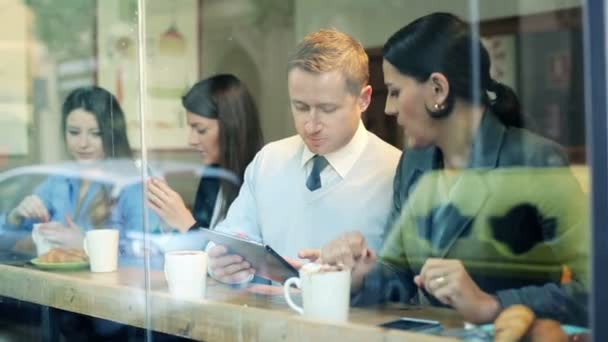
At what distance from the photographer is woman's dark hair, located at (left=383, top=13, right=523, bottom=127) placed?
127cm

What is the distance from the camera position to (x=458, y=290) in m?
1.25

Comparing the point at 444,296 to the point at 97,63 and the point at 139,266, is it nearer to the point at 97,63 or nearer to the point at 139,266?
the point at 139,266

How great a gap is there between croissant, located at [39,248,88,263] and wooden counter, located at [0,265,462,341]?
0.05 m

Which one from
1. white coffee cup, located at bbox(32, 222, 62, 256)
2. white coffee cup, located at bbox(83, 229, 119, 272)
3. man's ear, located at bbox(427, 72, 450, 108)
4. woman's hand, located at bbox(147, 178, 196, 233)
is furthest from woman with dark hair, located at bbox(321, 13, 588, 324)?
white coffee cup, located at bbox(32, 222, 62, 256)

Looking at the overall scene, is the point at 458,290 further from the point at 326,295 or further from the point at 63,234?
the point at 63,234

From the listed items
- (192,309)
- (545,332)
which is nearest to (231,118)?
(192,309)

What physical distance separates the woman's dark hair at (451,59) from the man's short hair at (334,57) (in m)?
0.06

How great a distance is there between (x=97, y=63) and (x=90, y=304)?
82 cm

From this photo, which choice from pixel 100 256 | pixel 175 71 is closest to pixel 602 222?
pixel 175 71

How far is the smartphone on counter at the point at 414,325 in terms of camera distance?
1.19m

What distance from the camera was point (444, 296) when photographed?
4.16 feet

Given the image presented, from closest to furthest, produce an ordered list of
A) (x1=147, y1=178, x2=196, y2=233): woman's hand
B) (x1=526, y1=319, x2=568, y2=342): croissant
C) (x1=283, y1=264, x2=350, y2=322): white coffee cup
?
(x1=526, y1=319, x2=568, y2=342): croissant < (x1=283, y1=264, x2=350, y2=322): white coffee cup < (x1=147, y1=178, x2=196, y2=233): woman's hand

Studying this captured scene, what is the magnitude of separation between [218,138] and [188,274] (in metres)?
0.33

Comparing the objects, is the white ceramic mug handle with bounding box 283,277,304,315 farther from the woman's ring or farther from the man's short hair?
the man's short hair
